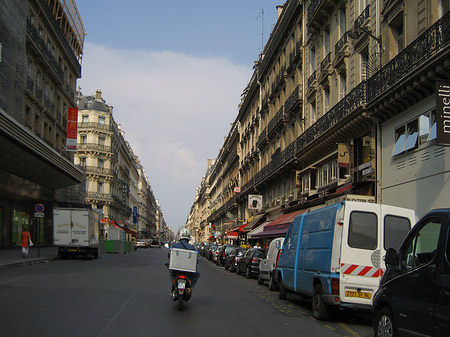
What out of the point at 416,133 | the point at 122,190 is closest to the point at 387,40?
the point at 416,133

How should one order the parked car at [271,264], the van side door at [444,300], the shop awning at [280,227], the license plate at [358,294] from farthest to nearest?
the shop awning at [280,227]
the parked car at [271,264]
the license plate at [358,294]
the van side door at [444,300]

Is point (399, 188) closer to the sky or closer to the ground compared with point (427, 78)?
closer to the ground

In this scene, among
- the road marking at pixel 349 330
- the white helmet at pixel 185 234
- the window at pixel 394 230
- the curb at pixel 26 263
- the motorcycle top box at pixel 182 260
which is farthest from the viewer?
the curb at pixel 26 263

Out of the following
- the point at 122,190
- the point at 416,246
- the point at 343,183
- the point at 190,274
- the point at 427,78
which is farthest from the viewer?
the point at 122,190

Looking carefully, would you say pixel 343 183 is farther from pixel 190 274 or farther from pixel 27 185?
pixel 27 185

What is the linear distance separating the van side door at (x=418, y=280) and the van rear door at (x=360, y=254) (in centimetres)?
283

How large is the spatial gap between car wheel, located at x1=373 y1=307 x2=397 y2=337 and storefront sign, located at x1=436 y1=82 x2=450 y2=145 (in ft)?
25.4

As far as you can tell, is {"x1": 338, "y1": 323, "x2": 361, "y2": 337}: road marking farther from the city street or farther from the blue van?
the blue van

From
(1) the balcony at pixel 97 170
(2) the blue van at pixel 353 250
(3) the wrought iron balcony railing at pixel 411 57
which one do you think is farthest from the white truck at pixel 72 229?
(1) the balcony at pixel 97 170

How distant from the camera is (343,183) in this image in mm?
23391

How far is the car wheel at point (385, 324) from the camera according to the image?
6.64 meters

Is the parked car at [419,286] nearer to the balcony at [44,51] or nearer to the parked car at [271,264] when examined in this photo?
the parked car at [271,264]

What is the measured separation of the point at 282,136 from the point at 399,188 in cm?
1948

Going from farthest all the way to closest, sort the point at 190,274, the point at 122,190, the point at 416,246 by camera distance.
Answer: the point at 122,190, the point at 190,274, the point at 416,246
